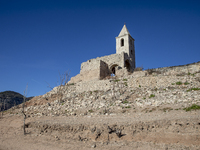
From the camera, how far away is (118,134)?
23.1 feet

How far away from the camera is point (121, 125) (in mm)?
7602

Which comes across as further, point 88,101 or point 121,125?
point 88,101

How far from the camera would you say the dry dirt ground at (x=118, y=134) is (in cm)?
636

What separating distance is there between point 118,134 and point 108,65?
1566 centimetres

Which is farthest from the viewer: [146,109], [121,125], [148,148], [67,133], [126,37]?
[126,37]

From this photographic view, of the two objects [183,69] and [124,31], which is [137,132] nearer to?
[183,69]

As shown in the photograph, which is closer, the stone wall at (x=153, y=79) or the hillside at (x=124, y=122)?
the hillside at (x=124, y=122)

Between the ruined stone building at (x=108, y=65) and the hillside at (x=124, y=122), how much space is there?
5.83 metres

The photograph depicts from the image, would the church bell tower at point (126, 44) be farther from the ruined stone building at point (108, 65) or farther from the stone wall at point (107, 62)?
the stone wall at point (107, 62)

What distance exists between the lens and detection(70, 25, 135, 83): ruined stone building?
19891mm

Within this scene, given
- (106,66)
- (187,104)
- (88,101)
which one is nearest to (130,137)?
(187,104)

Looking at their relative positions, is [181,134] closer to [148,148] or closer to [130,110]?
[148,148]

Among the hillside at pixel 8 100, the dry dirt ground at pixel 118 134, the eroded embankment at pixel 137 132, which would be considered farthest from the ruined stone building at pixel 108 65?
the eroded embankment at pixel 137 132

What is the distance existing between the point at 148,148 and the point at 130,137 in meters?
0.99
